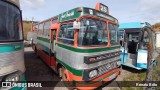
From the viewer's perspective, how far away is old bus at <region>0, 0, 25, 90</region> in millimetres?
2500

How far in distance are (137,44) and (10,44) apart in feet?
19.9

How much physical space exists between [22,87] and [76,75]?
4.70 feet

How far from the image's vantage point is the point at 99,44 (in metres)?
4.35

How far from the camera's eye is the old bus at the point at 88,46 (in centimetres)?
379

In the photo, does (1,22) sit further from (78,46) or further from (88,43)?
(88,43)

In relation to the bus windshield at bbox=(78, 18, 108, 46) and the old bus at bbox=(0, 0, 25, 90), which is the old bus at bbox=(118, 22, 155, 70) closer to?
the bus windshield at bbox=(78, 18, 108, 46)

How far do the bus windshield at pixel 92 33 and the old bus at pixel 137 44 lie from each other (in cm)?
159

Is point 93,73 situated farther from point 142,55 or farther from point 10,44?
point 142,55

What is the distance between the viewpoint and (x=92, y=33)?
413cm

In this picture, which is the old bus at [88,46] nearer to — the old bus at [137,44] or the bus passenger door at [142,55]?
the old bus at [137,44]

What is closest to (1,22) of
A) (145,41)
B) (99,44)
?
(99,44)

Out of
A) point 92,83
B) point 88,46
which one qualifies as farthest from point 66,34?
point 92,83

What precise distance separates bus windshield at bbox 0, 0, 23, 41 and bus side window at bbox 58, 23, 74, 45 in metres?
1.55

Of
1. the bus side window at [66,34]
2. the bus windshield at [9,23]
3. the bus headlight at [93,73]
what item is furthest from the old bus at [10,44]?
the bus headlight at [93,73]
